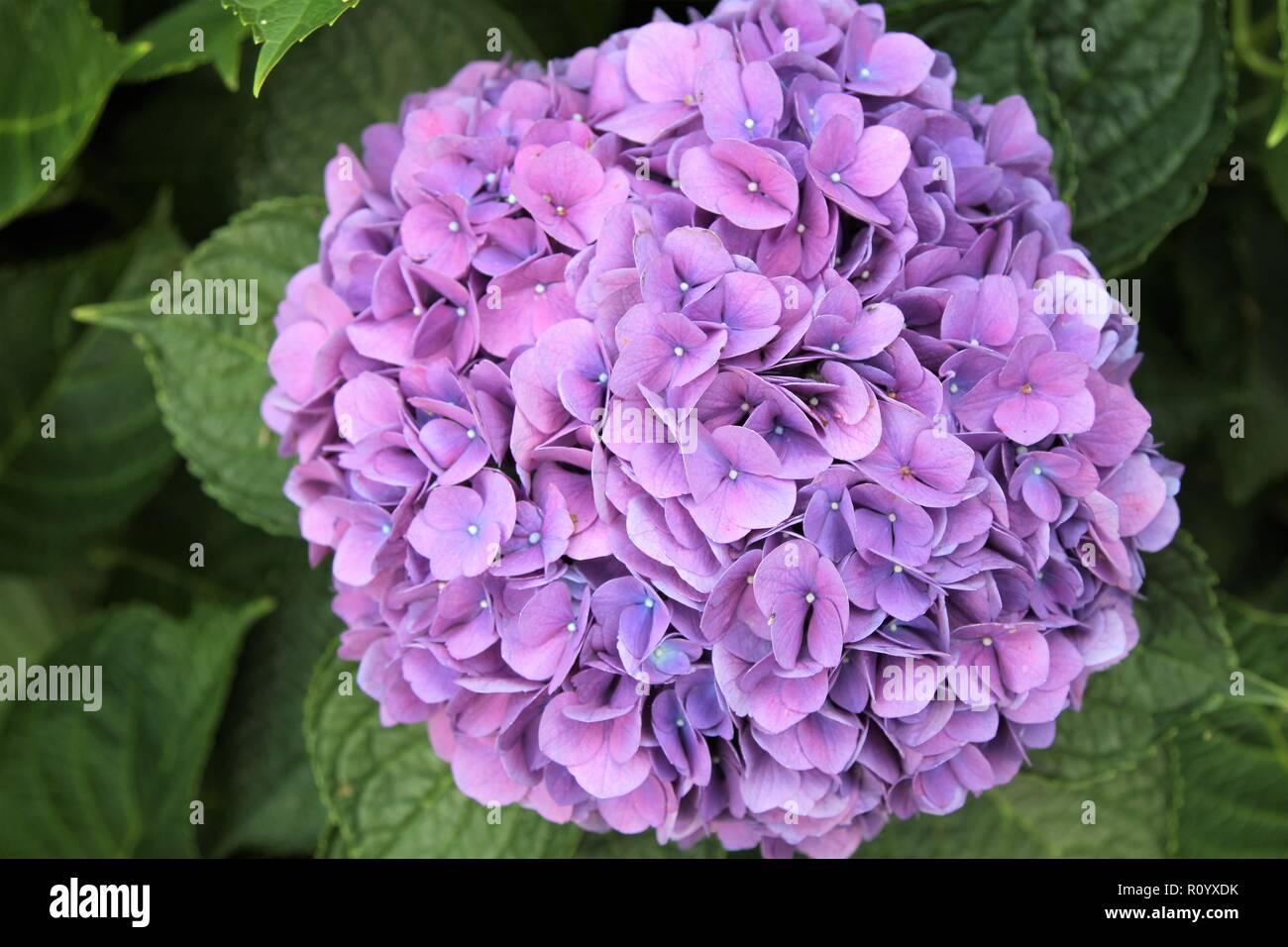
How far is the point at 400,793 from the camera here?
3.42ft

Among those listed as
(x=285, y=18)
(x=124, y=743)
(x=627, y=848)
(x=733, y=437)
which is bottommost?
(x=124, y=743)

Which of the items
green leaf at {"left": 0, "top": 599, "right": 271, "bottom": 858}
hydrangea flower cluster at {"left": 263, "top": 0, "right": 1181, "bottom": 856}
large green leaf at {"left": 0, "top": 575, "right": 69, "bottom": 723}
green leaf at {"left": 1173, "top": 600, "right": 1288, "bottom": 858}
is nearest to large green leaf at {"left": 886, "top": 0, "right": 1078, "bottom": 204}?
hydrangea flower cluster at {"left": 263, "top": 0, "right": 1181, "bottom": 856}

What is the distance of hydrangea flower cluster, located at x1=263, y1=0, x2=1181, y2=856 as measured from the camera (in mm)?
760

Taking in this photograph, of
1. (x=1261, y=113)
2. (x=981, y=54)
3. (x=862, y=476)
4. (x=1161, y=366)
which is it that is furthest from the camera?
(x=1161, y=366)

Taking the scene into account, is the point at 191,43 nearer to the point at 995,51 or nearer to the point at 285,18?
the point at 285,18

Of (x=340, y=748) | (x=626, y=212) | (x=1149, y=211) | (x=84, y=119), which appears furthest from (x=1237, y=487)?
(x=84, y=119)

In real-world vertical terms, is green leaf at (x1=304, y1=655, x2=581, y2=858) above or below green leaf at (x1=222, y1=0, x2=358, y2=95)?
below

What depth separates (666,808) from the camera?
0.84 metres

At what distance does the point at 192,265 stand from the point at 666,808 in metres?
0.67

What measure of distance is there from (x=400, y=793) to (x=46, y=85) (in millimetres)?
781

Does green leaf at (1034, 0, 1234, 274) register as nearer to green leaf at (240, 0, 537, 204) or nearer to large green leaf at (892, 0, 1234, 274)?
large green leaf at (892, 0, 1234, 274)

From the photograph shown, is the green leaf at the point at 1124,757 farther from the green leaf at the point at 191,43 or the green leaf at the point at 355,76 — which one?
the green leaf at the point at 191,43

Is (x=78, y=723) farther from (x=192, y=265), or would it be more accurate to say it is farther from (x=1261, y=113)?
(x=1261, y=113)

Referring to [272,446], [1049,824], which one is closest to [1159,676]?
[1049,824]
